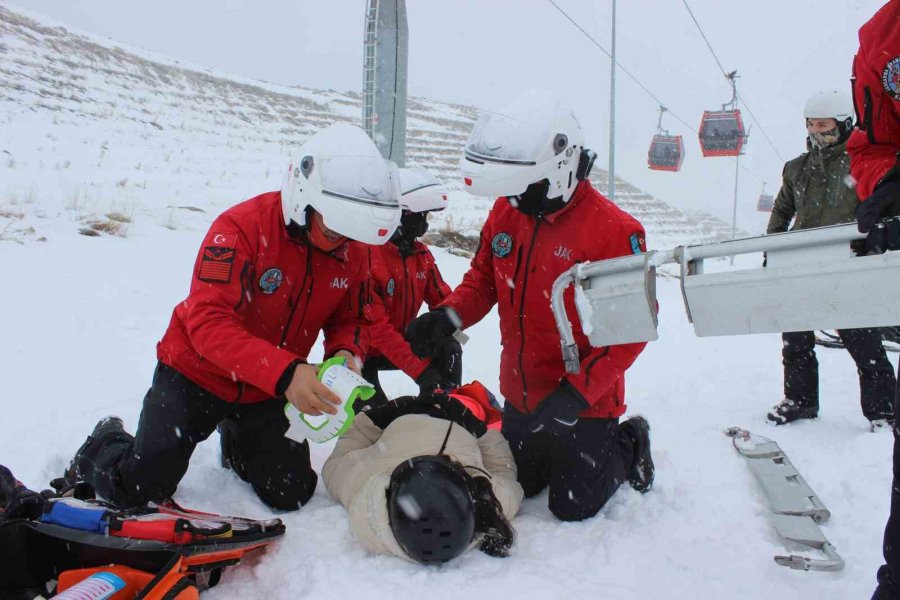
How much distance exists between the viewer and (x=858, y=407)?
14.0 ft

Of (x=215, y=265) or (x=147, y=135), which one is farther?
(x=147, y=135)

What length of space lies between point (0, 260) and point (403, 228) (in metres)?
3.80

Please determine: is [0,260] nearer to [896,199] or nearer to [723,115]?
[896,199]

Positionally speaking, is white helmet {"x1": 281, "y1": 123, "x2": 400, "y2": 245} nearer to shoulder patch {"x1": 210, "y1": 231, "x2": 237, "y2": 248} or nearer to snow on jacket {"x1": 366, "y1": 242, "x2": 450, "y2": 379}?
shoulder patch {"x1": 210, "y1": 231, "x2": 237, "y2": 248}

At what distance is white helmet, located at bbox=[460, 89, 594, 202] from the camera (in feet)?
8.03

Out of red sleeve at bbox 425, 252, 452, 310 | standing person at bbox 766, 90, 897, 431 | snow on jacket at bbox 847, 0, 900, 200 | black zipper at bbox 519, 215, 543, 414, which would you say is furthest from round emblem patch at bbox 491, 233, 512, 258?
standing person at bbox 766, 90, 897, 431

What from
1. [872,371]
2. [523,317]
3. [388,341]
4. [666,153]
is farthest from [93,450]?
[666,153]

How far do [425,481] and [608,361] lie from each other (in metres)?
0.89

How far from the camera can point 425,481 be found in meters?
2.19

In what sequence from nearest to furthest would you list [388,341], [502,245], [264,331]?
1. [264,331]
2. [502,245]
3. [388,341]

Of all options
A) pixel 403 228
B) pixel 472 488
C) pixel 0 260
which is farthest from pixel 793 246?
pixel 0 260

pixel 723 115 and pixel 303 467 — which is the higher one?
pixel 723 115

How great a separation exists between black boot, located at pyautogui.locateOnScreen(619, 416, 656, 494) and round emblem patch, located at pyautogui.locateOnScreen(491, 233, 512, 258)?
1.03m

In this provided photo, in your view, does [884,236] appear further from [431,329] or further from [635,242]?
[431,329]
